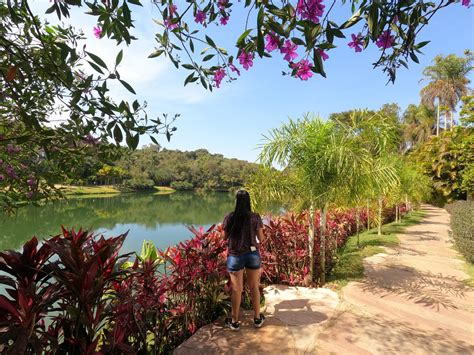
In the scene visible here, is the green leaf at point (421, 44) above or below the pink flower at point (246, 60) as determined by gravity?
below

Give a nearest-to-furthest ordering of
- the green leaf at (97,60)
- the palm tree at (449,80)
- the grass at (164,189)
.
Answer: the green leaf at (97,60) < the palm tree at (449,80) < the grass at (164,189)

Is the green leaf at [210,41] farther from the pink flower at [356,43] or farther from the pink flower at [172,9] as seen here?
the pink flower at [356,43]

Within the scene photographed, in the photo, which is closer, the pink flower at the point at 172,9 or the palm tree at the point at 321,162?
the pink flower at the point at 172,9

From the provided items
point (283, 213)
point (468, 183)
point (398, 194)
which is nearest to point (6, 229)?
point (283, 213)

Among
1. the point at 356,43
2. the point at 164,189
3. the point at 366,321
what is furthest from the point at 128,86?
the point at 164,189

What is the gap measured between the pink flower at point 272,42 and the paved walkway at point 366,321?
2.39 meters

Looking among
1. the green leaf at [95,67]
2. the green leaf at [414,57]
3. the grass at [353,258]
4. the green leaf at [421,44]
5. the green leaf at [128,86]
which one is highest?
the green leaf at [421,44]

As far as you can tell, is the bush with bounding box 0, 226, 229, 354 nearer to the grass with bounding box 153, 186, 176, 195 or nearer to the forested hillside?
the forested hillside

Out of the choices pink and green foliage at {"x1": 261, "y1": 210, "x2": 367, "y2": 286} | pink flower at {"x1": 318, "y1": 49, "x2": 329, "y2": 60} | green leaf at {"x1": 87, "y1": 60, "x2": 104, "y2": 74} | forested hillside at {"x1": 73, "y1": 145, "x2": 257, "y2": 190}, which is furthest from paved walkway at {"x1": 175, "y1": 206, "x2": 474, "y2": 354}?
forested hillside at {"x1": 73, "y1": 145, "x2": 257, "y2": 190}

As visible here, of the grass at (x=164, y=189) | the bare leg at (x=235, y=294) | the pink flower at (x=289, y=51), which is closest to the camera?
the pink flower at (x=289, y=51)

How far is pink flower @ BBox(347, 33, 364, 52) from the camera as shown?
58.5 inches

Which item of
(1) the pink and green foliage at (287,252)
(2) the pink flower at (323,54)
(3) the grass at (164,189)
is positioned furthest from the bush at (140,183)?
(2) the pink flower at (323,54)

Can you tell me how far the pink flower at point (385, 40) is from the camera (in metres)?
1.31

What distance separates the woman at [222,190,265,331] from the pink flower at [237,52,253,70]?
5.24 feet
